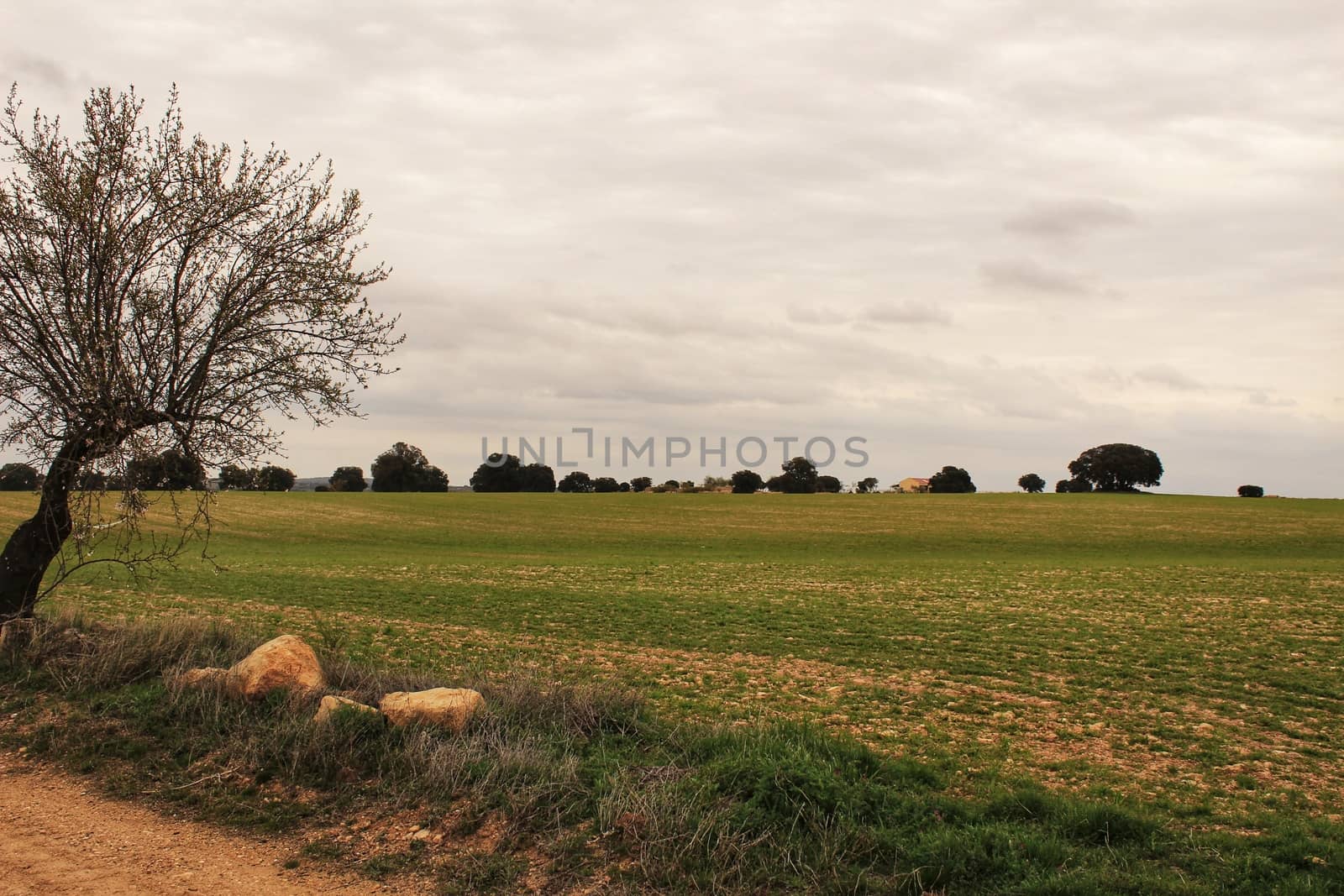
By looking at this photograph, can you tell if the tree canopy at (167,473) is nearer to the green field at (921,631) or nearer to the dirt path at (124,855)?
the green field at (921,631)

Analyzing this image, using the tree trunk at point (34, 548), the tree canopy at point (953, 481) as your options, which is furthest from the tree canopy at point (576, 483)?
the tree trunk at point (34, 548)

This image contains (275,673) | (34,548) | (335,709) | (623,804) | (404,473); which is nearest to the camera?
(623,804)

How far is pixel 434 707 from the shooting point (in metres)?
10.4

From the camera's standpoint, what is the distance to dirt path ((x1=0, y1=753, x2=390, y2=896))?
757 centimetres

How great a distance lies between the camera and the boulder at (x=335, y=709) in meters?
10.2

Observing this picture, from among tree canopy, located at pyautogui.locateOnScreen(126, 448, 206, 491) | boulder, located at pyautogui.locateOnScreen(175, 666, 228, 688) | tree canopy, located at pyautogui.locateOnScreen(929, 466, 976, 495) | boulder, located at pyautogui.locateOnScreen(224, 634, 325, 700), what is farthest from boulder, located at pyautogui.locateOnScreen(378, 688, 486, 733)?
tree canopy, located at pyautogui.locateOnScreen(929, 466, 976, 495)

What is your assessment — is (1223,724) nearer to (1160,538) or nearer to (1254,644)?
(1254,644)

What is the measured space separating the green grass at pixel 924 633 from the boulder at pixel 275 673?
314 cm

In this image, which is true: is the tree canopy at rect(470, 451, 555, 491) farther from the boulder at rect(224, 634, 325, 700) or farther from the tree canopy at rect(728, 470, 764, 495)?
the boulder at rect(224, 634, 325, 700)

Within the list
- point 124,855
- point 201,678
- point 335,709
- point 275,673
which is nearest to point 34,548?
point 201,678

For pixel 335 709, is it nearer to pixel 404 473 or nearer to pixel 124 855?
pixel 124 855

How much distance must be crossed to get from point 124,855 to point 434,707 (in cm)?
326

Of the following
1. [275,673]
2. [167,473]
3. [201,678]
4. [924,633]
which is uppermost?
[167,473]

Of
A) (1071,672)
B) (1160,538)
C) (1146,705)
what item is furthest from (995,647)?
(1160,538)
